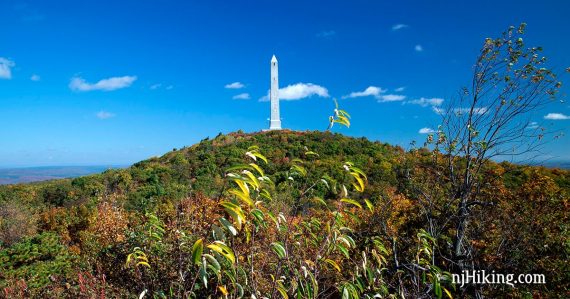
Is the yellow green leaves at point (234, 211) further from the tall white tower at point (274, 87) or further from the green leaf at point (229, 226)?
the tall white tower at point (274, 87)

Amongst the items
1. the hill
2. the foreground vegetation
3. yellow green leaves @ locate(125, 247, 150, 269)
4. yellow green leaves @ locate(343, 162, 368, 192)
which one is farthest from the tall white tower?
yellow green leaves @ locate(343, 162, 368, 192)

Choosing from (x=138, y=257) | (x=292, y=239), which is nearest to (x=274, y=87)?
(x=292, y=239)

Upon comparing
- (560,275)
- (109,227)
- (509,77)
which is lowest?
(560,275)

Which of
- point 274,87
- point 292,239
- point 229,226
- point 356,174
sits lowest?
point 292,239

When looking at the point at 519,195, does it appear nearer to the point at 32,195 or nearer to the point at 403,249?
the point at 403,249

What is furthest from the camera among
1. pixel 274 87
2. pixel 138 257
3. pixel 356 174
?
pixel 274 87

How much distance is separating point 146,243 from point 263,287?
1309mm

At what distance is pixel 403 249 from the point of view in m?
7.35

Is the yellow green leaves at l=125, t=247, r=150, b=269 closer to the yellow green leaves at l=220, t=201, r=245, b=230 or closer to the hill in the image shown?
the hill

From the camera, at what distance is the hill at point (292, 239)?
216 cm

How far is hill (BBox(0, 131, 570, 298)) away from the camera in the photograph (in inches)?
85.2

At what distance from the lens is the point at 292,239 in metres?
3.06

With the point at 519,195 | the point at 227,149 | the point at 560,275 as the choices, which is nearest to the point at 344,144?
the point at 227,149

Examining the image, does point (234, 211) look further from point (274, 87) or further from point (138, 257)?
point (274, 87)
